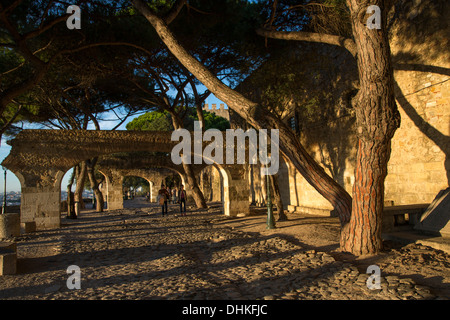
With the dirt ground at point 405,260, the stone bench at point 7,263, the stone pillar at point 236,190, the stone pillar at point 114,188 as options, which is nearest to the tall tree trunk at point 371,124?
the dirt ground at point 405,260

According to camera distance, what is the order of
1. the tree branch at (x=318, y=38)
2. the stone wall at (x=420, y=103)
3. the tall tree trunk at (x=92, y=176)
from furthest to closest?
the tall tree trunk at (x=92, y=176) → the stone wall at (x=420, y=103) → the tree branch at (x=318, y=38)

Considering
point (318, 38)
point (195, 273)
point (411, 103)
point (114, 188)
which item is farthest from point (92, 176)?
point (411, 103)

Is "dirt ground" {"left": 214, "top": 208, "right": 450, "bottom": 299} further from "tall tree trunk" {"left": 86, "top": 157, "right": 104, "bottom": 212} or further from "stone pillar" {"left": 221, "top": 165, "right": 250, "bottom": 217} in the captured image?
"tall tree trunk" {"left": 86, "top": 157, "right": 104, "bottom": 212}

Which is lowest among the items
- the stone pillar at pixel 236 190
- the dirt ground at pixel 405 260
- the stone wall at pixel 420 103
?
the dirt ground at pixel 405 260

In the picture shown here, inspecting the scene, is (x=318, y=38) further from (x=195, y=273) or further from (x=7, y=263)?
(x=7, y=263)

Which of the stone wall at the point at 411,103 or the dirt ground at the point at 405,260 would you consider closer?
the dirt ground at the point at 405,260

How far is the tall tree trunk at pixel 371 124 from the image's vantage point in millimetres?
4441

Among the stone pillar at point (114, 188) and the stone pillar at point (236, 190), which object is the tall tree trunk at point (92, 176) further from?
the stone pillar at point (236, 190)

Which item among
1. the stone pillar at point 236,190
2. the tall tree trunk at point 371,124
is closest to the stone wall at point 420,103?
the tall tree trunk at point 371,124

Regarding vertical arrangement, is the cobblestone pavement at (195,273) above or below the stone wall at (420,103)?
below

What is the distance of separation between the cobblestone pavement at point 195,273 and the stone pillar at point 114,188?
1448 centimetres

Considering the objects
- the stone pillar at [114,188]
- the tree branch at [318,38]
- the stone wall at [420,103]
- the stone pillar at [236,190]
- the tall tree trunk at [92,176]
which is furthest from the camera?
the stone pillar at [114,188]

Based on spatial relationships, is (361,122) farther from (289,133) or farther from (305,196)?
(305,196)
